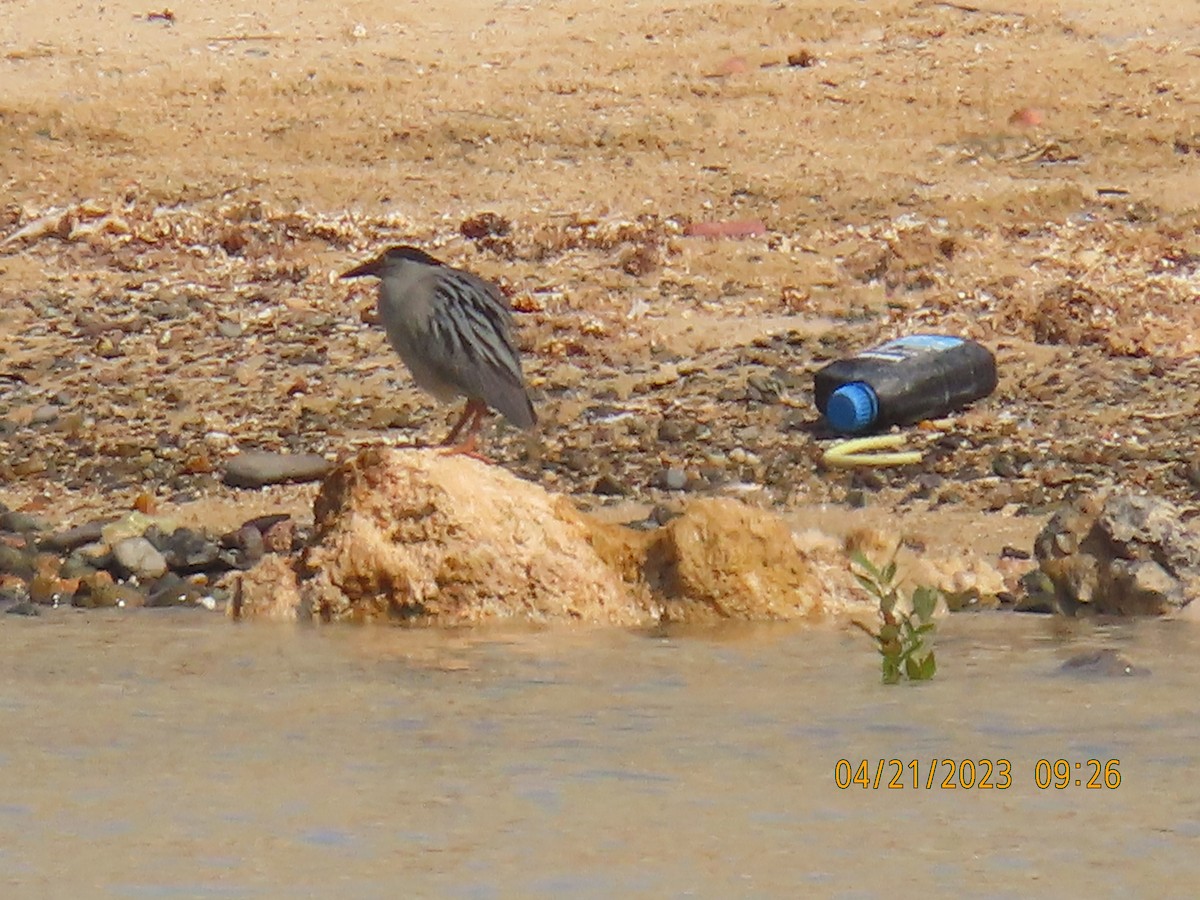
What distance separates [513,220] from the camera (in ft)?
35.4

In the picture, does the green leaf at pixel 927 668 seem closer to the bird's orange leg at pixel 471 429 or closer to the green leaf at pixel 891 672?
the green leaf at pixel 891 672

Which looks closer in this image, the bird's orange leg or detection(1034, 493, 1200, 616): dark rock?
detection(1034, 493, 1200, 616): dark rock

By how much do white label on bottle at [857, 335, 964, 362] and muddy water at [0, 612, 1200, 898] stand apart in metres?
1.96

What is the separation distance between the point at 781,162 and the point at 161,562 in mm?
4716

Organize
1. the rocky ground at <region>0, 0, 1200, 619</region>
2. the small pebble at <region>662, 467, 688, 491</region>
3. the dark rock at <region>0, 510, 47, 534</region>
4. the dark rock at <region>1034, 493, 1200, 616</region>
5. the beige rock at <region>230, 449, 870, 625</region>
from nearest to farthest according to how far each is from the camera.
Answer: the beige rock at <region>230, 449, 870, 625</region>
the dark rock at <region>1034, 493, 1200, 616</region>
the dark rock at <region>0, 510, 47, 534</region>
the small pebble at <region>662, 467, 688, 491</region>
the rocky ground at <region>0, 0, 1200, 619</region>

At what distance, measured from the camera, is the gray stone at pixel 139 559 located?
24.8ft

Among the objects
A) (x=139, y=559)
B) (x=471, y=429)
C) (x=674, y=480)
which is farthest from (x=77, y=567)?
(x=674, y=480)

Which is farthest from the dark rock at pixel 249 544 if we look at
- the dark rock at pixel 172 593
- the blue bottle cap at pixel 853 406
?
the blue bottle cap at pixel 853 406

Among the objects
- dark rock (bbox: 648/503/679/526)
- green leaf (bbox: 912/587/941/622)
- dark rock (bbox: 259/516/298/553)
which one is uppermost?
green leaf (bbox: 912/587/941/622)

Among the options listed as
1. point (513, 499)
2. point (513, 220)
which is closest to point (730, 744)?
point (513, 499)

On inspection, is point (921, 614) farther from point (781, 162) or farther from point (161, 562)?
point (781, 162)

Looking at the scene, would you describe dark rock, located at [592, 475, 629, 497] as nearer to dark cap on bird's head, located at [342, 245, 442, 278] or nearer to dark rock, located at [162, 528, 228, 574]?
dark cap on bird's head, located at [342, 245, 442, 278]

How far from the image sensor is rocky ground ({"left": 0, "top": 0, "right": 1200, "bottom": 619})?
28.2 feet
